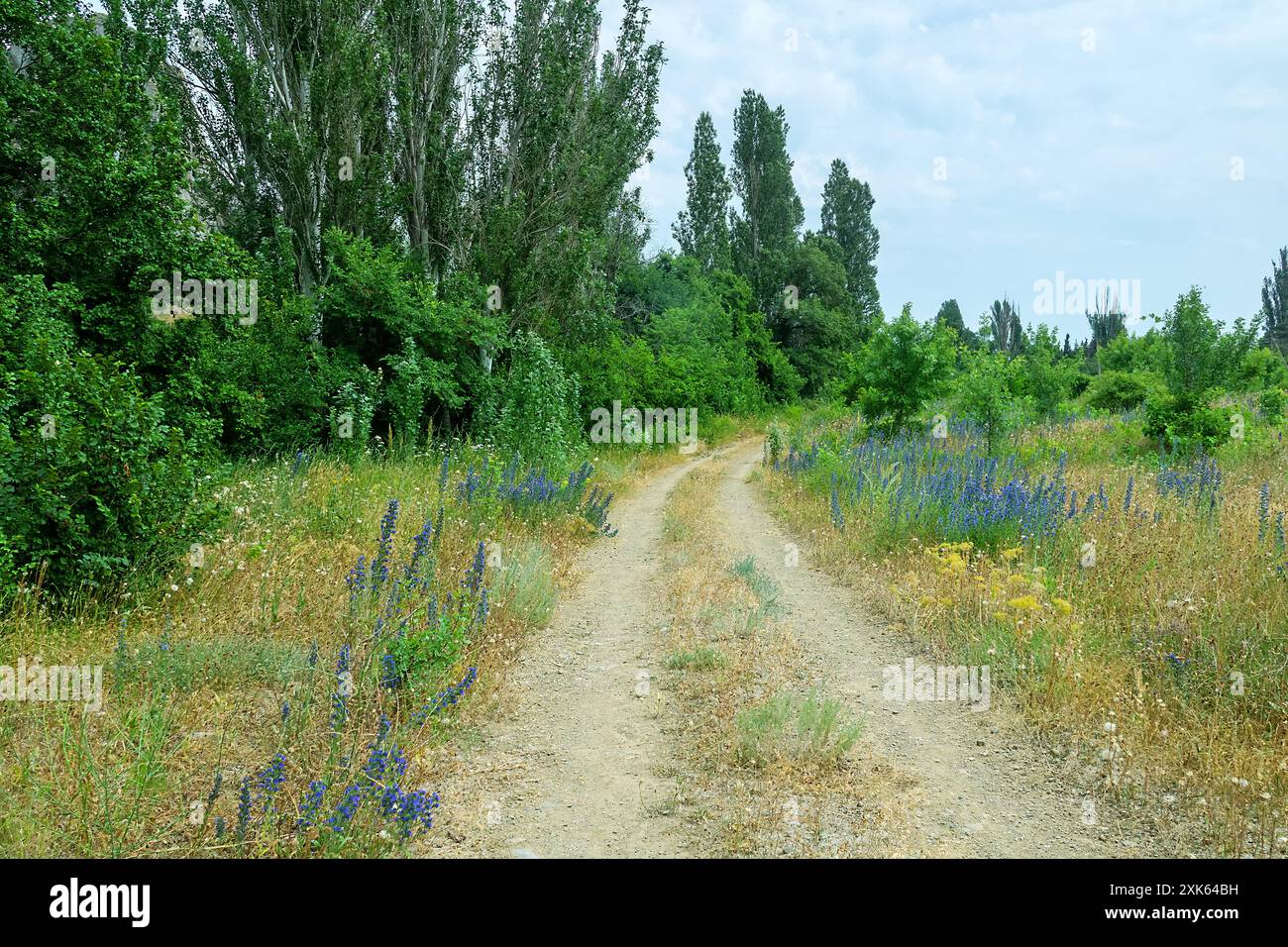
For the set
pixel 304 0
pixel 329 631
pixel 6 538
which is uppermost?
pixel 304 0

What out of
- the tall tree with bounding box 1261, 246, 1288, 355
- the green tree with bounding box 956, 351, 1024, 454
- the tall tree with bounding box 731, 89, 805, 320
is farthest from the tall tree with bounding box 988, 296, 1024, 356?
the green tree with bounding box 956, 351, 1024, 454

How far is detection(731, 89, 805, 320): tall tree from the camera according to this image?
126 ft

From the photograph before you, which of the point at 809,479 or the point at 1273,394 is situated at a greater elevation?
the point at 1273,394

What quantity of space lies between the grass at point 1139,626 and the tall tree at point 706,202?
101 feet

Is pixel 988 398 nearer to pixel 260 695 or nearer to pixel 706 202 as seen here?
pixel 260 695

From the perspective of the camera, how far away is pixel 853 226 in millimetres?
48281

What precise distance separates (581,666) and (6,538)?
366 centimetres

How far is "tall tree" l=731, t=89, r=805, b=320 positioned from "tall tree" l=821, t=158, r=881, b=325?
9.81 metres

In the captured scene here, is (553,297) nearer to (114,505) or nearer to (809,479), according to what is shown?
(809,479)

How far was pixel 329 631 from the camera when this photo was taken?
4.71m

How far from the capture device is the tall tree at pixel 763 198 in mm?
38531

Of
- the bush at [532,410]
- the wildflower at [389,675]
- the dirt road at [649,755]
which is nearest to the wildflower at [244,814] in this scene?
the dirt road at [649,755]

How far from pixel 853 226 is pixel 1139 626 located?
48.9m
